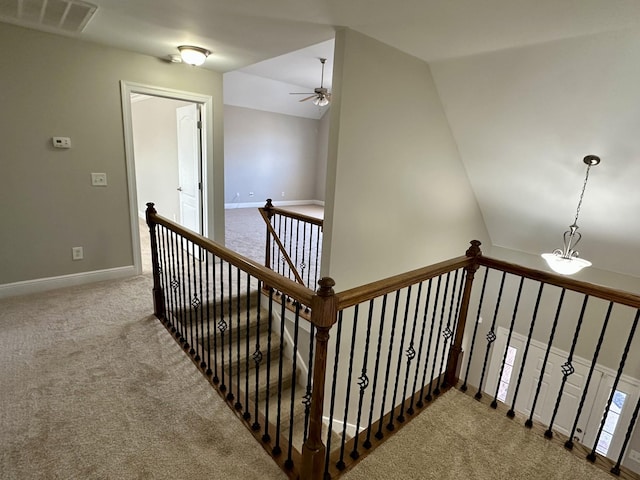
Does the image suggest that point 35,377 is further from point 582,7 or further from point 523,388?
point 523,388

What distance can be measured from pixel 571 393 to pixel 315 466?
202 inches

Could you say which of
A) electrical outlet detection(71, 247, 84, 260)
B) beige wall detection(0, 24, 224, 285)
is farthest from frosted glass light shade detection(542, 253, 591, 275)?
electrical outlet detection(71, 247, 84, 260)

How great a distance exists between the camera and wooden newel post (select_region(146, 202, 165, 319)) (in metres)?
2.71

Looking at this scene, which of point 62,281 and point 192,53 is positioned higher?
point 192,53

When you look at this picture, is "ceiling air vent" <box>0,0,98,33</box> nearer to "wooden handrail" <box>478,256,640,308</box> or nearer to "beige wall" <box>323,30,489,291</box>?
"beige wall" <box>323,30,489,291</box>

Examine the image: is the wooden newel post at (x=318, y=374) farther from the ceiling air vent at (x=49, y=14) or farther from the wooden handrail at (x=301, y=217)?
the ceiling air vent at (x=49, y=14)

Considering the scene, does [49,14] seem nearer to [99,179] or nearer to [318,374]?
[99,179]

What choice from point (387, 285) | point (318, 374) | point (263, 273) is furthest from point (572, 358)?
point (263, 273)

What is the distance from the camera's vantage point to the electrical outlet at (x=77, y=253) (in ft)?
11.2

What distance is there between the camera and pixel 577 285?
174 centimetres

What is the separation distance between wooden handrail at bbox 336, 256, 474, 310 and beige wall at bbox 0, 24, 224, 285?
3.16 m

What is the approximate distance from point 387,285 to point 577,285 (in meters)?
1.02

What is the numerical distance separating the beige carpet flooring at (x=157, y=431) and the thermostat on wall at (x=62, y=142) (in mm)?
1711

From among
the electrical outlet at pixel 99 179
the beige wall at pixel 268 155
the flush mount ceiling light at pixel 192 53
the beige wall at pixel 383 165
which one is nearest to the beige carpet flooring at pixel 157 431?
the beige wall at pixel 383 165
